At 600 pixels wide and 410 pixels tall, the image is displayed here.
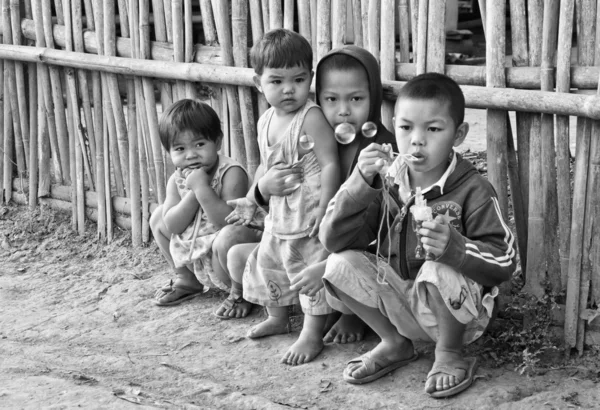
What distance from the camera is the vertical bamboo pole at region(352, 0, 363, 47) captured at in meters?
4.12

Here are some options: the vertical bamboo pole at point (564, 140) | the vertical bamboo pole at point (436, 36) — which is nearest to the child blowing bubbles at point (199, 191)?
the vertical bamboo pole at point (436, 36)

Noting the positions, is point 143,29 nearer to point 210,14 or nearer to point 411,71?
point 210,14

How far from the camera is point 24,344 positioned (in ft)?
13.7

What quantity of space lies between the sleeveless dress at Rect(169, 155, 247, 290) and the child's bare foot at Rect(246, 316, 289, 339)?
42 centimetres

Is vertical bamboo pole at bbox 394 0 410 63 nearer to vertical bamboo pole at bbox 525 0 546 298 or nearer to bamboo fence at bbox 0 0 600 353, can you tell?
bamboo fence at bbox 0 0 600 353

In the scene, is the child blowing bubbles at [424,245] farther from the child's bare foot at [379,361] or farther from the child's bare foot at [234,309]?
the child's bare foot at [234,309]

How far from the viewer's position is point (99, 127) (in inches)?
216

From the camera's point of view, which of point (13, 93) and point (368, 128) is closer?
point (368, 128)

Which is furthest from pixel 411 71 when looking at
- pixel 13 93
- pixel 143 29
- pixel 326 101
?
pixel 13 93

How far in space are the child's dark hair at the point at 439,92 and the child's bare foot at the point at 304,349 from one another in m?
1.15

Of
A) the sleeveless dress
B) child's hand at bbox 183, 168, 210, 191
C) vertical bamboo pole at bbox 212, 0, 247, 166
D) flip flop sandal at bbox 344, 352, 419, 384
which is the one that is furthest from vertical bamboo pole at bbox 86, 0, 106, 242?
flip flop sandal at bbox 344, 352, 419, 384

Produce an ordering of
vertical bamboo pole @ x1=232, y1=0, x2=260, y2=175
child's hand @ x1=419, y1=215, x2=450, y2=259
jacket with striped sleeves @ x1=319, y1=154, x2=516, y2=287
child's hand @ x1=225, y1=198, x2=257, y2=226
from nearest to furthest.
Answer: child's hand @ x1=419, y1=215, x2=450, y2=259 < jacket with striped sleeves @ x1=319, y1=154, x2=516, y2=287 < child's hand @ x1=225, y1=198, x2=257, y2=226 < vertical bamboo pole @ x1=232, y1=0, x2=260, y2=175

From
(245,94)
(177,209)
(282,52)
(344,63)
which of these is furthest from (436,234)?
(245,94)

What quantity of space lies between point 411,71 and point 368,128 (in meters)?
0.63
